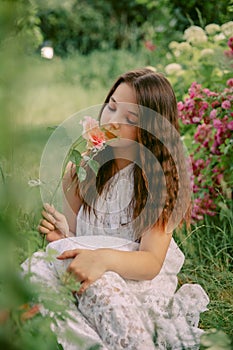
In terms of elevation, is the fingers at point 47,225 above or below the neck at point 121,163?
below

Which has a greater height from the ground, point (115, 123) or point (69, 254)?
point (115, 123)

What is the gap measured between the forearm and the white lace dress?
1.4 inches

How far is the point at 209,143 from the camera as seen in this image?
3131mm

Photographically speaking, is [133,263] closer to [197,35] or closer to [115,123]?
[115,123]

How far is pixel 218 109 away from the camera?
3094 millimetres

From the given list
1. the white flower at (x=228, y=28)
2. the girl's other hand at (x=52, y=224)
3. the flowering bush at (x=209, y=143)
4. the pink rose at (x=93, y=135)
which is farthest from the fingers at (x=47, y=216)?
the white flower at (x=228, y=28)

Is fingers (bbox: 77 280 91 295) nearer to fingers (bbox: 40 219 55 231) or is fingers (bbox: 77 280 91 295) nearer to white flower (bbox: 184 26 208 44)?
fingers (bbox: 40 219 55 231)

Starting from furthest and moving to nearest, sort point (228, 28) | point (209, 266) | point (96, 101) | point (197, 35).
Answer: point (96, 101)
point (197, 35)
point (228, 28)
point (209, 266)

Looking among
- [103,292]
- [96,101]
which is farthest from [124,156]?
[96,101]

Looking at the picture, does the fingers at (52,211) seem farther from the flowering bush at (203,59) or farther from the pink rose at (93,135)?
the flowering bush at (203,59)

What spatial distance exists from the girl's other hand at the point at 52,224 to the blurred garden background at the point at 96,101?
0.17ft

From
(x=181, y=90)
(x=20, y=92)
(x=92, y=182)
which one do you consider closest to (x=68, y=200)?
(x=92, y=182)

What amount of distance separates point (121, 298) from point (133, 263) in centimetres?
15

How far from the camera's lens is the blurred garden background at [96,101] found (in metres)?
0.71
